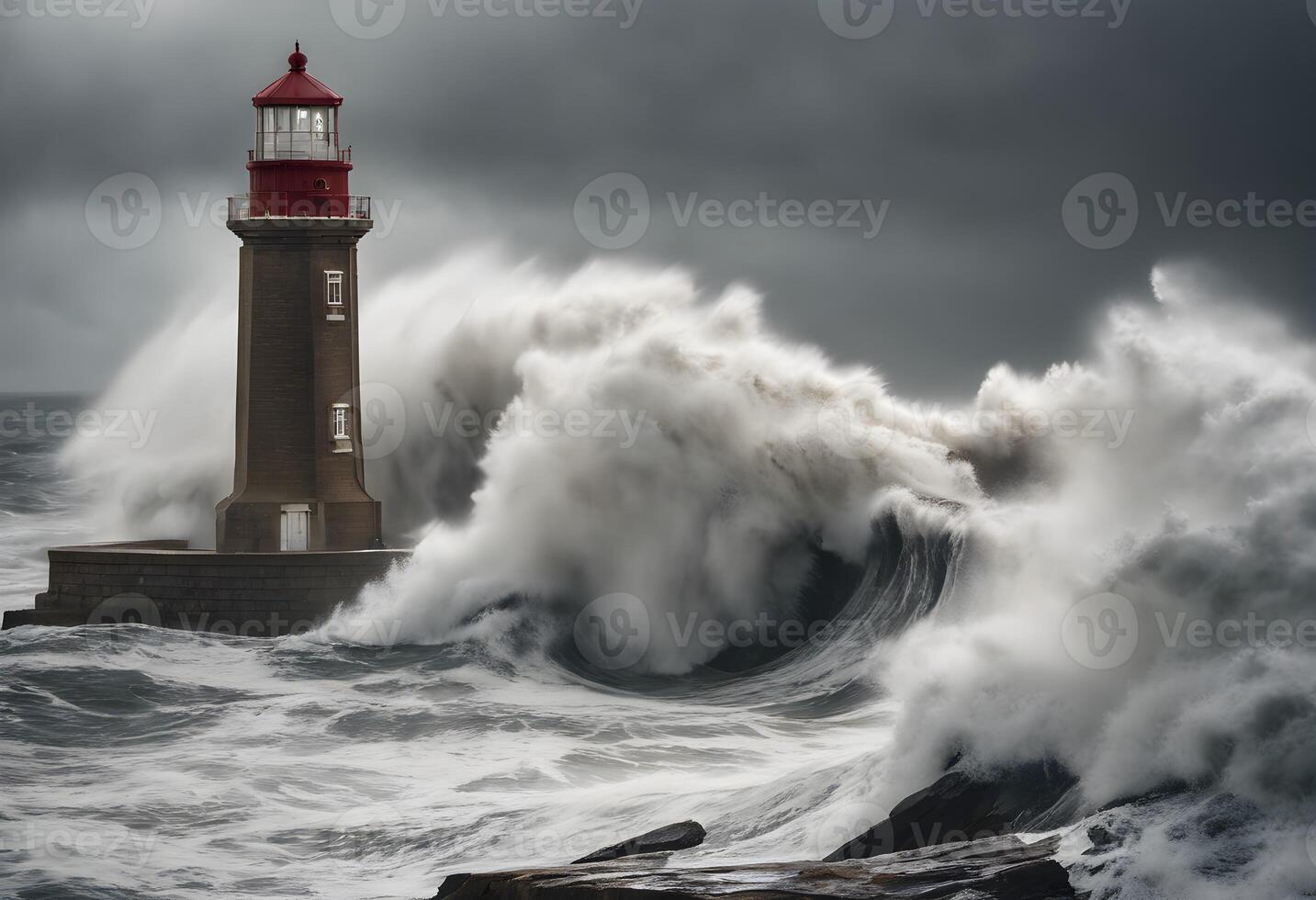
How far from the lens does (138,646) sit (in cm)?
2075

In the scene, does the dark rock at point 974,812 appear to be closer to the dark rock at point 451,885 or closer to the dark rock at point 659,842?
the dark rock at point 659,842

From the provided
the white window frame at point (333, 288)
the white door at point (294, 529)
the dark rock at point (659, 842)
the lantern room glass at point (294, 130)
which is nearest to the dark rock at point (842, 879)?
the dark rock at point (659, 842)

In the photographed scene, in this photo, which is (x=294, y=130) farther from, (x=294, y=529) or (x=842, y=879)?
(x=842, y=879)

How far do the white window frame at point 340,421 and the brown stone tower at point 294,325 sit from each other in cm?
2

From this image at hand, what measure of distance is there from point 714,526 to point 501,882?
12612 millimetres

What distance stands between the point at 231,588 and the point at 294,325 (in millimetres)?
3129

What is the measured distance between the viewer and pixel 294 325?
22453mm

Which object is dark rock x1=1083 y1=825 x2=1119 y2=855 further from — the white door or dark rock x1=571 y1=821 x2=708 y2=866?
the white door

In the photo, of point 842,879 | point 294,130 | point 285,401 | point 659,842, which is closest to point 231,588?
point 285,401

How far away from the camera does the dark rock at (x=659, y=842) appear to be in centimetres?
1053

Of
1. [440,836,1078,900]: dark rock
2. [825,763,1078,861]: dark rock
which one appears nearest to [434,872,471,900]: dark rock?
[440,836,1078,900]: dark rock

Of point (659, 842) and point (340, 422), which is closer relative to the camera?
point (659, 842)

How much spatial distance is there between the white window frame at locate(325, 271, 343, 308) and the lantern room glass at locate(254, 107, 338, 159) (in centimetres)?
138

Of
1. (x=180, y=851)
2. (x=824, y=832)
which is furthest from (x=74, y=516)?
(x=824, y=832)
